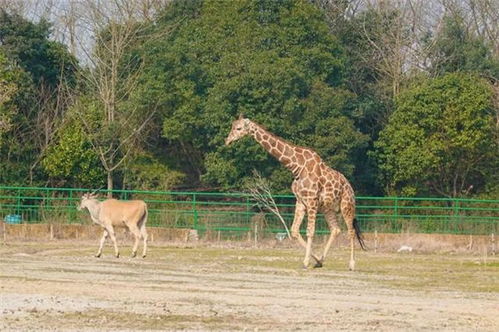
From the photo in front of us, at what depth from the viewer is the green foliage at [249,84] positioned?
2076 inches

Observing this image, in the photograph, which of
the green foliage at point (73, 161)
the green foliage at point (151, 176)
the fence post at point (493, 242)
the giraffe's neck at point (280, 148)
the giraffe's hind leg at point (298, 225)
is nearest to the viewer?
the giraffe's hind leg at point (298, 225)

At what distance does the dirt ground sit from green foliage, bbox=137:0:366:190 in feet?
56.0

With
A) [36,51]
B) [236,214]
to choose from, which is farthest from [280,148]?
[36,51]

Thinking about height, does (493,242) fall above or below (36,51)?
below

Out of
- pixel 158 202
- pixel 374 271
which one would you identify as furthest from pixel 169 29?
pixel 374 271

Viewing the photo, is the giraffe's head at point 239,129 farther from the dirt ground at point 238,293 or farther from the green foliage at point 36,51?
the green foliage at point 36,51

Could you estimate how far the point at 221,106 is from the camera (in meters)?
52.7

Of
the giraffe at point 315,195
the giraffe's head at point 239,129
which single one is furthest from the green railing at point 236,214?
the giraffe at point 315,195

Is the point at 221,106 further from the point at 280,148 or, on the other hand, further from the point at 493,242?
the point at 280,148

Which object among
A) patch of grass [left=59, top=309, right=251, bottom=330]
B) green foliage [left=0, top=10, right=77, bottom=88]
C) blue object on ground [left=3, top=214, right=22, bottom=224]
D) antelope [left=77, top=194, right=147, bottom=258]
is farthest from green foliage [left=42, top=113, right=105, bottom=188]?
patch of grass [left=59, top=309, right=251, bottom=330]

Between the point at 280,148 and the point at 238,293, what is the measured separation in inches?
401

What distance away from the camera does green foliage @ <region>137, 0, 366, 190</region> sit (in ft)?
173

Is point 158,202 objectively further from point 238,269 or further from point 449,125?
point 238,269

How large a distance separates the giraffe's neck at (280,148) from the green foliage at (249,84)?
59.7ft
